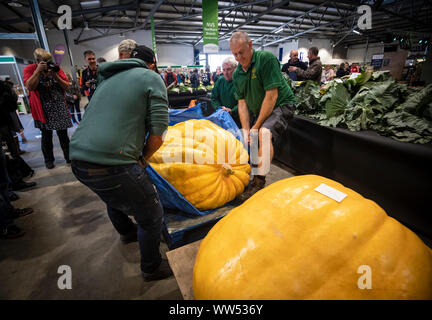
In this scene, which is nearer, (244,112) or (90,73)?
(244,112)

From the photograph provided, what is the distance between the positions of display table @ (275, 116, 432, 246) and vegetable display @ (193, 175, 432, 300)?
1487 mm

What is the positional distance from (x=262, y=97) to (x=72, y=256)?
265 cm

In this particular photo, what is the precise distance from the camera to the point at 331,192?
923 mm

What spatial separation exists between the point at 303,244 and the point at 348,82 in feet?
10.4

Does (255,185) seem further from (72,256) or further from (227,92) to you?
(227,92)

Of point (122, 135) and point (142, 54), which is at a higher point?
point (142, 54)

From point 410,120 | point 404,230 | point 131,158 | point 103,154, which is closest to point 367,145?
point 410,120

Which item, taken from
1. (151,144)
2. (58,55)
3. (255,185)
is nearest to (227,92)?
(255,185)

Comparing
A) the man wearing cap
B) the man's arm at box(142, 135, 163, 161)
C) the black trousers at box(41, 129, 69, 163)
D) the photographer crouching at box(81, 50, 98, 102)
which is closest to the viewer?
the man wearing cap

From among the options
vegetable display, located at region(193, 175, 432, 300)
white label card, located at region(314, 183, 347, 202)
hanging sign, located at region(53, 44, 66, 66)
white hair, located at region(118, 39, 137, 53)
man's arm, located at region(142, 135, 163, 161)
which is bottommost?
vegetable display, located at region(193, 175, 432, 300)

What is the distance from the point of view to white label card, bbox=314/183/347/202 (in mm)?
887

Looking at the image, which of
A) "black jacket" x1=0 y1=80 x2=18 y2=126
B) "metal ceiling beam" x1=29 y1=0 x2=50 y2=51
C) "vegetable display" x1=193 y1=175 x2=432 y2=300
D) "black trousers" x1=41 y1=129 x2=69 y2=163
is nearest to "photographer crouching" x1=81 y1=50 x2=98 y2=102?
"black trousers" x1=41 y1=129 x2=69 y2=163

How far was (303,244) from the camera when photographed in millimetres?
756
